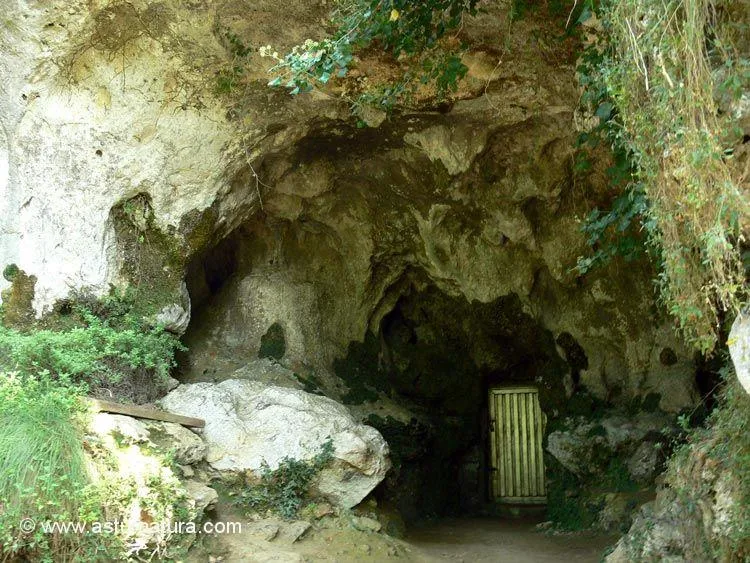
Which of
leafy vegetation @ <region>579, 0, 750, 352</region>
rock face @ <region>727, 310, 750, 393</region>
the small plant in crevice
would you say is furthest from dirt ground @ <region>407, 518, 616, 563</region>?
rock face @ <region>727, 310, 750, 393</region>

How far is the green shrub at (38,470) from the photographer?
489 centimetres

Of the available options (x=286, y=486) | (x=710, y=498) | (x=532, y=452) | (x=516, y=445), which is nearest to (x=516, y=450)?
Answer: (x=516, y=445)

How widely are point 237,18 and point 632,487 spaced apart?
5.92m

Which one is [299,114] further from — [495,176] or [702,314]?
[702,314]

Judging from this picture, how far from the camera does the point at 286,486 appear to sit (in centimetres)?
664

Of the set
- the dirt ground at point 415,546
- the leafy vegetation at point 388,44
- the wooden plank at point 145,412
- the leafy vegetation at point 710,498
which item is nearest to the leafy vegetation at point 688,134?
the leafy vegetation at point 710,498

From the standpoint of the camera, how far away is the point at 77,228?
7043mm

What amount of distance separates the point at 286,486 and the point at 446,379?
4.19 metres

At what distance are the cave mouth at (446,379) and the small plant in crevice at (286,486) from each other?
2336mm

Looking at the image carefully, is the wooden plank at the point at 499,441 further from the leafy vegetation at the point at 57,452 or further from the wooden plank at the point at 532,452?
the leafy vegetation at the point at 57,452

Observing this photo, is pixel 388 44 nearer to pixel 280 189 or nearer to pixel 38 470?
pixel 280 189

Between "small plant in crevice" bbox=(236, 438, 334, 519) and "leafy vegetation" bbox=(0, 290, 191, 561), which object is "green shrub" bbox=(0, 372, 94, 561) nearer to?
"leafy vegetation" bbox=(0, 290, 191, 561)

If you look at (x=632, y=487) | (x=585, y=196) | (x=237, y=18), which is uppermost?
(x=237, y=18)

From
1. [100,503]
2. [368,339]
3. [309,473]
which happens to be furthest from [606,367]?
[100,503]
